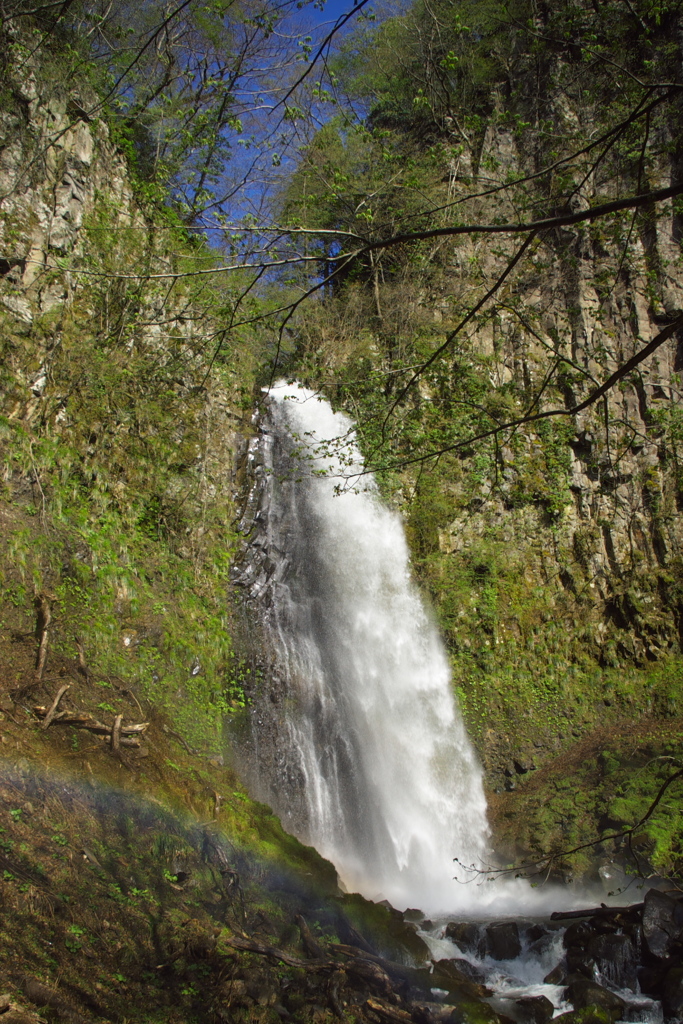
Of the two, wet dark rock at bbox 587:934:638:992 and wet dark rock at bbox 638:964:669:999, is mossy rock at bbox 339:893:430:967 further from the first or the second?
wet dark rock at bbox 638:964:669:999

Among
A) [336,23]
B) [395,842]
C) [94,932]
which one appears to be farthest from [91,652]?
[336,23]

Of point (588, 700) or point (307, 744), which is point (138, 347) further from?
point (588, 700)

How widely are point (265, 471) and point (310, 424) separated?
1.79 metres

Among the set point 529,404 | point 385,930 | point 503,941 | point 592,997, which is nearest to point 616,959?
point 592,997

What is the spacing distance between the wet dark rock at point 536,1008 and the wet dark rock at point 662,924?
1.05 meters

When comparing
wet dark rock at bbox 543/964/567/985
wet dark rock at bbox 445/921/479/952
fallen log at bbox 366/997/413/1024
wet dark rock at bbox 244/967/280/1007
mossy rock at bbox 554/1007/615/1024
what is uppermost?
wet dark rock at bbox 244/967/280/1007

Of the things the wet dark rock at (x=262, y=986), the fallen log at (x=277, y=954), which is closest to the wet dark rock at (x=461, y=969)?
the fallen log at (x=277, y=954)

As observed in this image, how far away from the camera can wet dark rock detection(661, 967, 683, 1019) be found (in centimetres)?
476

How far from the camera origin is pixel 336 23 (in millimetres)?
2852

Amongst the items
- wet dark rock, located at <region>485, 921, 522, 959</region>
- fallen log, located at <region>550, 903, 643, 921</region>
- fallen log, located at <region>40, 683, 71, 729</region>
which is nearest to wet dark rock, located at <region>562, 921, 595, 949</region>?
fallen log, located at <region>550, 903, 643, 921</region>

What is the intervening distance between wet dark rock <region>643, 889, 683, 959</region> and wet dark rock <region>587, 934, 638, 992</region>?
0.62 ft

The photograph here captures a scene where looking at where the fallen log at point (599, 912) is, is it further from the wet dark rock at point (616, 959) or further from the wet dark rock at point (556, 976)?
the wet dark rock at point (556, 976)

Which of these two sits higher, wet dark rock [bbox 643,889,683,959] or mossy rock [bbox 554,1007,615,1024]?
wet dark rock [bbox 643,889,683,959]

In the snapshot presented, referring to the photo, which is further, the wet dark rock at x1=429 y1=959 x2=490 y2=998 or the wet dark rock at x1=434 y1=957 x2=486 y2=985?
the wet dark rock at x1=434 y1=957 x2=486 y2=985
